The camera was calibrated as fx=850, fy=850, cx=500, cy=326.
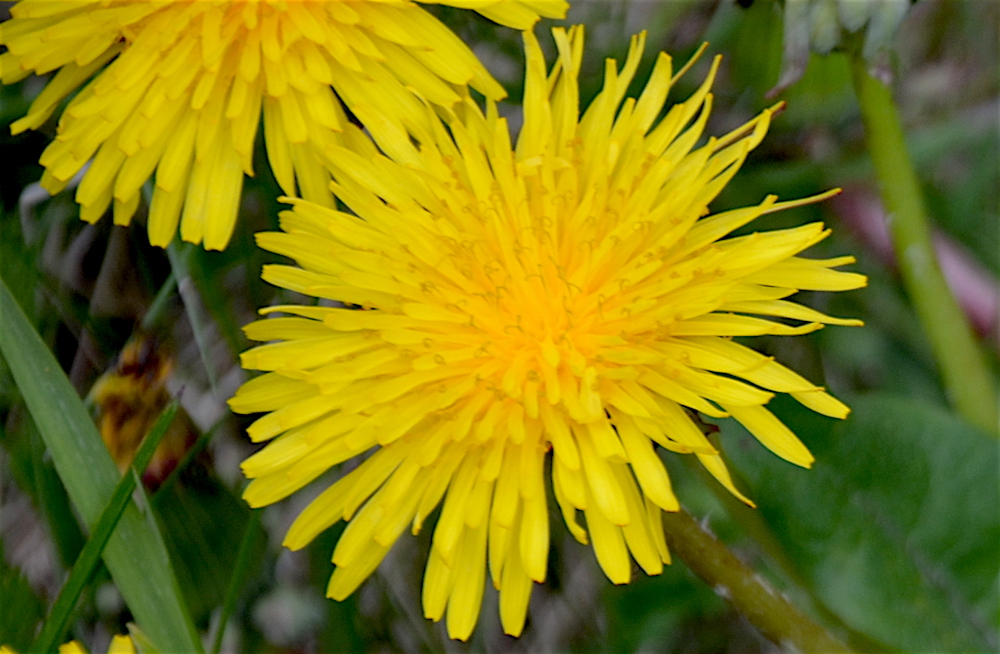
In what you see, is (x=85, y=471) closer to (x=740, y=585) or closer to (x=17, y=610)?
(x=17, y=610)

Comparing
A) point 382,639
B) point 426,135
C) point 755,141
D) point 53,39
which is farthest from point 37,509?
point 755,141

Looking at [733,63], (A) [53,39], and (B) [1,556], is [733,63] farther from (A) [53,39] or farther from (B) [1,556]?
(B) [1,556]

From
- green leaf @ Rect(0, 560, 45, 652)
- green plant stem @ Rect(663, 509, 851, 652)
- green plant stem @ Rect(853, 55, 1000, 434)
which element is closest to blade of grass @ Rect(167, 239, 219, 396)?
green leaf @ Rect(0, 560, 45, 652)

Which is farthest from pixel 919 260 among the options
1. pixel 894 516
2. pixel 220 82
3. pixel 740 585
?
pixel 220 82

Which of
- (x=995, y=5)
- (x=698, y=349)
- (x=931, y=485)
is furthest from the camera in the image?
(x=995, y=5)

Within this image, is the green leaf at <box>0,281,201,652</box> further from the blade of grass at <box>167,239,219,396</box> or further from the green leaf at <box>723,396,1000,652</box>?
the green leaf at <box>723,396,1000,652</box>

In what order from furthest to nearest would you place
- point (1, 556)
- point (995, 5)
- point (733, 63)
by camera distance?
point (995, 5) < point (733, 63) < point (1, 556)

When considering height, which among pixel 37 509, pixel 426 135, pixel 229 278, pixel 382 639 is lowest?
pixel 382 639
